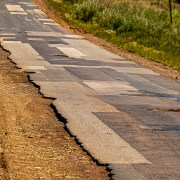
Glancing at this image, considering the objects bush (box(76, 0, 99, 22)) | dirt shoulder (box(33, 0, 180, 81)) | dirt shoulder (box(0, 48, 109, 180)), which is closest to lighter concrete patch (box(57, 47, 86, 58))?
dirt shoulder (box(33, 0, 180, 81))

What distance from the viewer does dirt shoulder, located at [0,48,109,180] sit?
5.74 meters

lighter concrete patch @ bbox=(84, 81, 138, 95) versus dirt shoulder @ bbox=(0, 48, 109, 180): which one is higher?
dirt shoulder @ bbox=(0, 48, 109, 180)

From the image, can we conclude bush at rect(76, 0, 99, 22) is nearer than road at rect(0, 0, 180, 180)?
No

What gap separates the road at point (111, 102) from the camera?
21.7 feet

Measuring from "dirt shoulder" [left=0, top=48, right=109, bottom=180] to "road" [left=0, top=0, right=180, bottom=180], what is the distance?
281 mm

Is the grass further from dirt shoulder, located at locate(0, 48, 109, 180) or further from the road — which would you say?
dirt shoulder, located at locate(0, 48, 109, 180)

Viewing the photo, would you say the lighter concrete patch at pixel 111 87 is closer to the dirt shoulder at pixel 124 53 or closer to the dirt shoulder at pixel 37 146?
the dirt shoulder at pixel 37 146

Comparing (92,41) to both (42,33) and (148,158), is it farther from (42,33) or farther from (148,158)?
(148,158)

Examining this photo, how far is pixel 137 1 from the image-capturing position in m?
50.6

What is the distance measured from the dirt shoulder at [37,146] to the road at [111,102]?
281 mm

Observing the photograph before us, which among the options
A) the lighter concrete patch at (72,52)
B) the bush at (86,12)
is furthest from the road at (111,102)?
the bush at (86,12)

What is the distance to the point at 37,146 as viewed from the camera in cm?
670

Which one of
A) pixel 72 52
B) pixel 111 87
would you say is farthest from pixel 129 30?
pixel 111 87

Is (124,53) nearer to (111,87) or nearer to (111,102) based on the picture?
(111,87)
